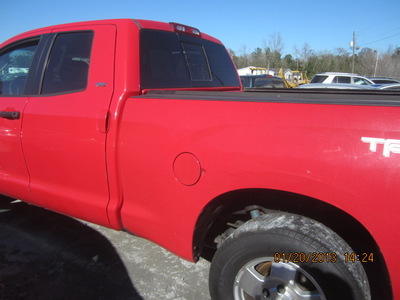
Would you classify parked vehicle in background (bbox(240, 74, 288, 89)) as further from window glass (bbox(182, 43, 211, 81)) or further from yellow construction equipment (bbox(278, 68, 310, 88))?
yellow construction equipment (bbox(278, 68, 310, 88))

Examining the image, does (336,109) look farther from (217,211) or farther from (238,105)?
(217,211)

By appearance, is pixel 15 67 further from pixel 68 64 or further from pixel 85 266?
pixel 85 266

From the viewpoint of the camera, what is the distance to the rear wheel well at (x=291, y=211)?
1.81m

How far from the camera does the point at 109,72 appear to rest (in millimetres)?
2262

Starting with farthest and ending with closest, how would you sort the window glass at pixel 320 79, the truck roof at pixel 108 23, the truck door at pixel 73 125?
1. the window glass at pixel 320 79
2. the truck roof at pixel 108 23
3. the truck door at pixel 73 125

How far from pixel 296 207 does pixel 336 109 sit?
74 centimetres

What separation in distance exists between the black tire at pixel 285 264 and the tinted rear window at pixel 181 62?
1.32 metres

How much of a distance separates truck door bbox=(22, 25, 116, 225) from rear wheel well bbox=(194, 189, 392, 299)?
2.66 ft

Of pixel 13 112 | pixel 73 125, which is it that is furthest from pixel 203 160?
pixel 13 112

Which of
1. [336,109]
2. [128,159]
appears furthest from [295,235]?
[128,159]

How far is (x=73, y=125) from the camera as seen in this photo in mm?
2307

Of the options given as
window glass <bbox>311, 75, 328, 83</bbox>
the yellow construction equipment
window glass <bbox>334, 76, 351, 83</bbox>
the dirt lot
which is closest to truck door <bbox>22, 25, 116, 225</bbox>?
the dirt lot
